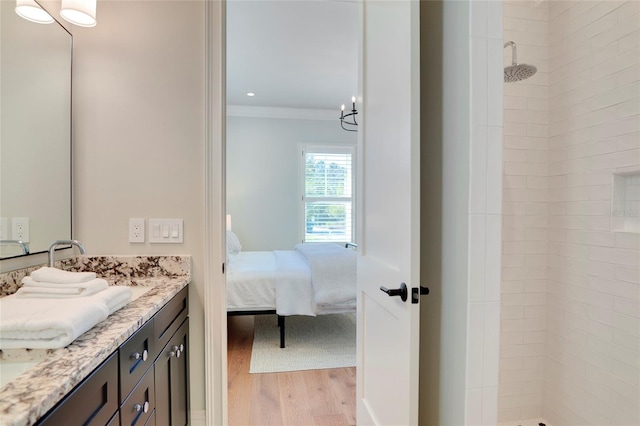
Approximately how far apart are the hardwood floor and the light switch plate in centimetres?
113

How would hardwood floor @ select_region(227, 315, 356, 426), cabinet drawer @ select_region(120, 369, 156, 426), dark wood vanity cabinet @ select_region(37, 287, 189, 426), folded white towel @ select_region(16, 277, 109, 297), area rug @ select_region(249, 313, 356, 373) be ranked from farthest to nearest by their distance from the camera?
area rug @ select_region(249, 313, 356, 373), hardwood floor @ select_region(227, 315, 356, 426), folded white towel @ select_region(16, 277, 109, 297), cabinet drawer @ select_region(120, 369, 156, 426), dark wood vanity cabinet @ select_region(37, 287, 189, 426)

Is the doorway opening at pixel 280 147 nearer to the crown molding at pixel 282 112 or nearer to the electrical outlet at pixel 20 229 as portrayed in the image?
the crown molding at pixel 282 112

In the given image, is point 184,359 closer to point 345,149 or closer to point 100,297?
point 100,297

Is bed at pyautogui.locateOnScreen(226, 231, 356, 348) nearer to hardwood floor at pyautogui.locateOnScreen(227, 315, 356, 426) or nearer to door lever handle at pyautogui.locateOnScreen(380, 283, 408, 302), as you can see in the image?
hardwood floor at pyautogui.locateOnScreen(227, 315, 356, 426)

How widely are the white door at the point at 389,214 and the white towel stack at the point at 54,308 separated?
0.95 metres

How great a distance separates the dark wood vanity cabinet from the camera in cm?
73

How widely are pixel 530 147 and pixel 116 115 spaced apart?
219cm

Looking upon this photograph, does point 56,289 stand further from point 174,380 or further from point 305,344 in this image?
point 305,344

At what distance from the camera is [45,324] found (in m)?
0.79

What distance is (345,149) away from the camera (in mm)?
5559

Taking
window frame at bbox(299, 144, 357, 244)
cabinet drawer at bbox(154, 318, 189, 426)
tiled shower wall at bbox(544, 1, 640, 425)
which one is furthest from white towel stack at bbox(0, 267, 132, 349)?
window frame at bbox(299, 144, 357, 244)

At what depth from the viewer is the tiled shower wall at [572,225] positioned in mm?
1444

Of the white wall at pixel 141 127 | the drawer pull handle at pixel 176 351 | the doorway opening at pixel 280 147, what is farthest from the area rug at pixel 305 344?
the drawer pull handle at pixel 176 351

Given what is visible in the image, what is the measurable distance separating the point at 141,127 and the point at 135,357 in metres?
1.14
